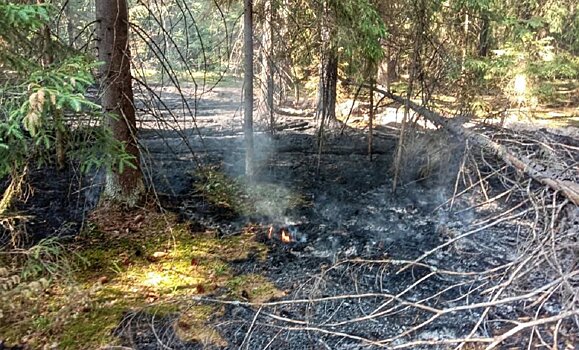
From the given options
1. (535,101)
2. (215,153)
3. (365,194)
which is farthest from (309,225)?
(535,101)

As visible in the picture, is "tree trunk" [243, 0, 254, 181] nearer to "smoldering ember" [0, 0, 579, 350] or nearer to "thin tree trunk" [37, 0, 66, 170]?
"smoldering ember" [0, 0, 579, 350]

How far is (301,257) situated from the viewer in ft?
18.9

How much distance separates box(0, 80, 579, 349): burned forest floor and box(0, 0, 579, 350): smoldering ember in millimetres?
29

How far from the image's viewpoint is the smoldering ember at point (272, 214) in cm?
369

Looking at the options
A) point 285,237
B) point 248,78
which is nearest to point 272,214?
point 285,237

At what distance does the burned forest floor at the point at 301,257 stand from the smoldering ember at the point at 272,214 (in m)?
0.03

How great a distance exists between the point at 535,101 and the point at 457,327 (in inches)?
479

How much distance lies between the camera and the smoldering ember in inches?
145

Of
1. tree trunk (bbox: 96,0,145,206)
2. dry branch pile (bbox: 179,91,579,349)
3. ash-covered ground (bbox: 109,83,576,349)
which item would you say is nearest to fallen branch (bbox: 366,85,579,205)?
dry branch pile (bbox: 179,91,579,349)

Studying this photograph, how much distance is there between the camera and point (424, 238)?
6230 millimetres

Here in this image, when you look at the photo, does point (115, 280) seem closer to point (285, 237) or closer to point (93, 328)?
point (93, 328)

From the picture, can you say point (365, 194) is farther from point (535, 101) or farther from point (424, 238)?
point (535, 101)

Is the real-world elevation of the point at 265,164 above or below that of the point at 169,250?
above

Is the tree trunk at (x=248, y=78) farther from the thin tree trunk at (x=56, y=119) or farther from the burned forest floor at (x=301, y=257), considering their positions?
the thin tree trunk at (x=56, y=119)
